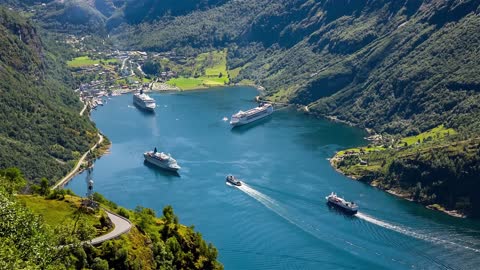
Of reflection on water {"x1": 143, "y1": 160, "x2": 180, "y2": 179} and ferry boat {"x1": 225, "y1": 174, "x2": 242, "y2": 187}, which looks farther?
reflection on water {"x1": 143, "y1": 160, "x2": 180, "y2": 179}

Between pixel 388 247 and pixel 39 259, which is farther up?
pixel 388 247

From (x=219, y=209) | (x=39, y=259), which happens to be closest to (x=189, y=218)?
(x=219, y=209)

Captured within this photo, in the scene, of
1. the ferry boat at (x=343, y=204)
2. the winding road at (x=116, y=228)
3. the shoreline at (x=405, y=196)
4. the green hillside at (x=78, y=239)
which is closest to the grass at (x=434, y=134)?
the shoreline at (x=405, y=196)

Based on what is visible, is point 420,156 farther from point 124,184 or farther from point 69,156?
point 69,156

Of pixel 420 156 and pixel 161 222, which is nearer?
pixel 161 222

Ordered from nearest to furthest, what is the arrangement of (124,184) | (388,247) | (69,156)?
(388,247)
(124,184)
(69,156)

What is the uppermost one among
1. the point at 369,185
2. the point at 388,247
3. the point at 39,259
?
the point at 369,185

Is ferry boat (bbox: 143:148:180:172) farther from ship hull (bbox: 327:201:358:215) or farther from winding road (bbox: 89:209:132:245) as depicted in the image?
winding road (bbox: 89:209:132:245)

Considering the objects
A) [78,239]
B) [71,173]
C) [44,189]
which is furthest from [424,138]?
[78,239]

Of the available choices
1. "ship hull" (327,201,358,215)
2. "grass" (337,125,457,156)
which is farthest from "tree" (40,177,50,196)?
"grass" (337,125,457,156)
